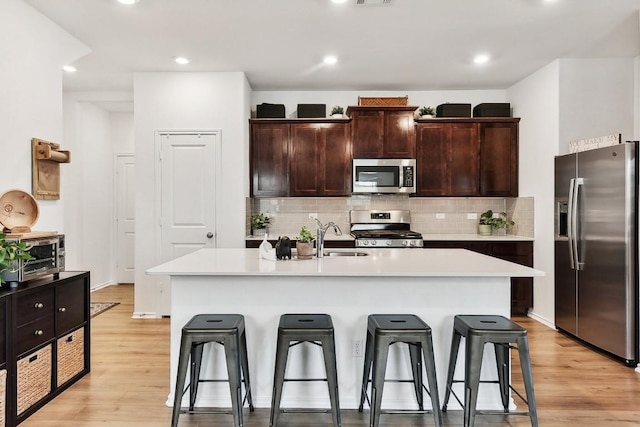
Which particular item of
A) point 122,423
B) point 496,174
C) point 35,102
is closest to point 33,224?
point 35,102

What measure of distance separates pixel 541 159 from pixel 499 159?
1.93 ft

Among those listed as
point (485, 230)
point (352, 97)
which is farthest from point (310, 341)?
point (352, 97)

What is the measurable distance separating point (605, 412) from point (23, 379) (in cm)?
349

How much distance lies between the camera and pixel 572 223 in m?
3.84

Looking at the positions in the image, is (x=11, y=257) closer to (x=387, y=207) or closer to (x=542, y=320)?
(x=387, y=207)

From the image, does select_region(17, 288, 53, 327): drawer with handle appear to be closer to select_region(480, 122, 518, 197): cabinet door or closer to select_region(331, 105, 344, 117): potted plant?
select_region(331, 105, 344, 117): potted plant

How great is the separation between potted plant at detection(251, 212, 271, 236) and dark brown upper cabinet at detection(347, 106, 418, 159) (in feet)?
4.56

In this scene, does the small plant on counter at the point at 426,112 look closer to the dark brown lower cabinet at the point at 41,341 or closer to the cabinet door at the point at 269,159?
the cabinet door at the point at 269,159

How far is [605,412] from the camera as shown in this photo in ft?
8.39

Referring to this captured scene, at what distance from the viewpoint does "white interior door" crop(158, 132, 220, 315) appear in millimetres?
4625

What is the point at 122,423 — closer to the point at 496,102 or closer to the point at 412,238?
the point at 412,238

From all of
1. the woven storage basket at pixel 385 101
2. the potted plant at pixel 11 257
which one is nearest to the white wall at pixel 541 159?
the woven storage basket at pixel 385 101

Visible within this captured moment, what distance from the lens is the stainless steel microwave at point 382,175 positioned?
505 centimetres

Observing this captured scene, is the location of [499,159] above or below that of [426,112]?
below
